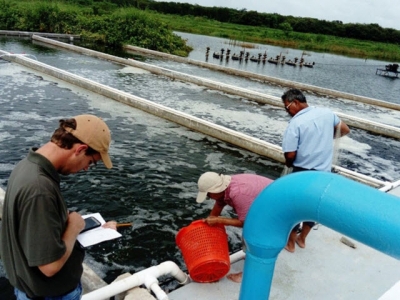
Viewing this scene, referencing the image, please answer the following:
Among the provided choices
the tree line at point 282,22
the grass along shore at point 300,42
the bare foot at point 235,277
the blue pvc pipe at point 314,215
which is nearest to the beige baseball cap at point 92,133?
the blue pvc pipe at point 314,215

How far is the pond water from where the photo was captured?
5.05 meters

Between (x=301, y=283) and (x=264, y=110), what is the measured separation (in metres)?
9.26

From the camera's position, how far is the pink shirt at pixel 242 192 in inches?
123

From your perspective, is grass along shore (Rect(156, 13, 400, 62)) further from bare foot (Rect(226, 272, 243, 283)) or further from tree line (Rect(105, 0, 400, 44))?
bare foot (Rect(226, 272, 243, 283))

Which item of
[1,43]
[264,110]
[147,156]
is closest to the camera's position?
[147,156]

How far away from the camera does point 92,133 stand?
1812mm

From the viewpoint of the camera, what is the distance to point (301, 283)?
3.49m

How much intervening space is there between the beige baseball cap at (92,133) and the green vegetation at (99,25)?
26250mm

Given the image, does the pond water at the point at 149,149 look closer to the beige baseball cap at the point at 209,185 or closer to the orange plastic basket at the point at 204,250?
the orange plastic basket at the point at 204,250

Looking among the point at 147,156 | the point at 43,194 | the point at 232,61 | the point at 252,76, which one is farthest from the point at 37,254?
the point at 232,61

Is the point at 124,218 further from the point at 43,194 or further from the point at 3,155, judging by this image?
the point at 43,194

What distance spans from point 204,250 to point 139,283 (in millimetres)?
618

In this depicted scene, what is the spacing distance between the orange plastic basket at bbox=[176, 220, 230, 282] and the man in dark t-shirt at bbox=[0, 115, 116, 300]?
1.35m

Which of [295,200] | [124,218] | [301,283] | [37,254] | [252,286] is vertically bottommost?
[124,218]
